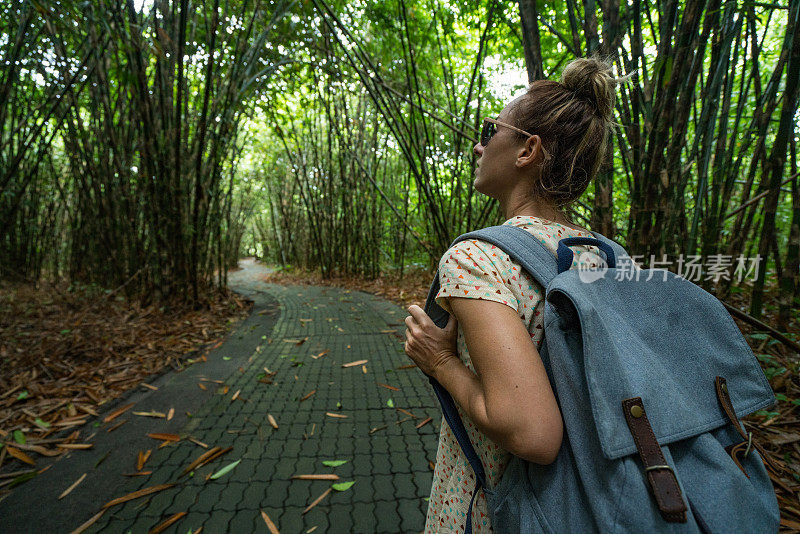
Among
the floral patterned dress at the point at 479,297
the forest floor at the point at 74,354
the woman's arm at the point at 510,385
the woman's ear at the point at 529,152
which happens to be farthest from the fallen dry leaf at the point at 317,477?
the woman's ear at the point at 529,152

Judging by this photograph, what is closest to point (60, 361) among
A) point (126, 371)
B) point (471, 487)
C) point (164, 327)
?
point (126, 371)

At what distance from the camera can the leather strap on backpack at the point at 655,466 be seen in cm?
48

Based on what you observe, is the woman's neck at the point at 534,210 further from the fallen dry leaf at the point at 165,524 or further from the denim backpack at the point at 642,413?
the fallen dry leaf at the point at 165,524

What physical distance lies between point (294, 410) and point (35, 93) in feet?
16.7

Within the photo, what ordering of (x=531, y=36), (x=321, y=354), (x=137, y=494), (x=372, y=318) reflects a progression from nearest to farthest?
(x=137, y=494) → (x=531, y=36) → (x=321, y=354) → (x=372, y=318)

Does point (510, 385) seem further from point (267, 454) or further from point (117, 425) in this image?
point (117, 425)

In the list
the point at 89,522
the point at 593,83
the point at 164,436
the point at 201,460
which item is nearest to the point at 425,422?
the point at 201,460

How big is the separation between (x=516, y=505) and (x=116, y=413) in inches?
92.8

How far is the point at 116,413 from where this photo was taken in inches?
83.5

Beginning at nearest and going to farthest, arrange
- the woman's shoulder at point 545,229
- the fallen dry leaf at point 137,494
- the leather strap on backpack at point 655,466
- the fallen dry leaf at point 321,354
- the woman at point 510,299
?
the leather strap on backpack at point 655,466, the woman at point 510,299, the woman's shoulder at point 545,229, the fallen dry leaf at point 137,494, the fallen dry leaf at point 321,354

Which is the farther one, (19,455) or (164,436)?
(164,436)

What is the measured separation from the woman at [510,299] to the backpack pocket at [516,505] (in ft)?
0.21

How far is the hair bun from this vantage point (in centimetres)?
76

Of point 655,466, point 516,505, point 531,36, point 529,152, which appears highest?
point 531,36
